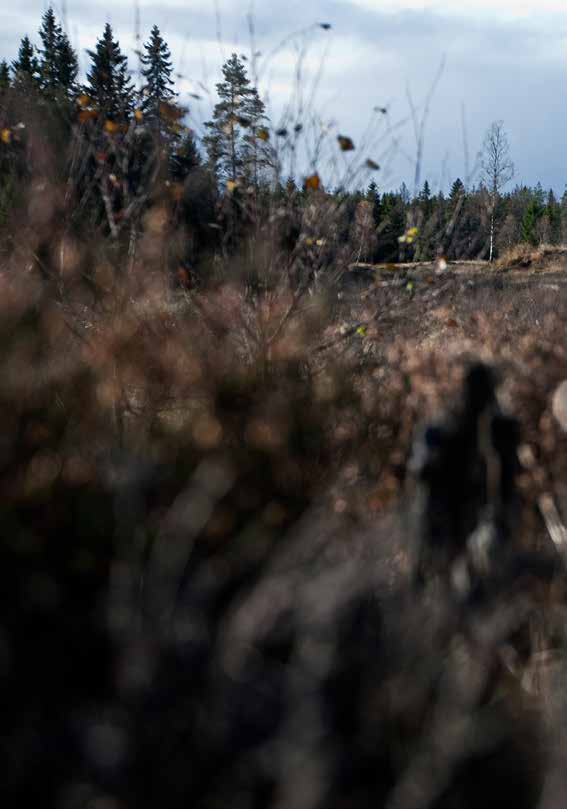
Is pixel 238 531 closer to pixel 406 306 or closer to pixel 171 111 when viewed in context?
pixel 171 111

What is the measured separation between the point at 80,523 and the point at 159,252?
241 cm

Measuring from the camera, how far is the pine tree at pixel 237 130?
6020mm

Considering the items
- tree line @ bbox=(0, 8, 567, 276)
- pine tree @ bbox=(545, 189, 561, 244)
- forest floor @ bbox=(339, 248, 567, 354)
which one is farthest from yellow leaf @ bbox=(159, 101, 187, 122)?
pine tree @ bbox=(545, 189, 561, 244)

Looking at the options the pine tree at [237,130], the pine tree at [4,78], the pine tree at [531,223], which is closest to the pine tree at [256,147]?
the pine tree at [237,130]

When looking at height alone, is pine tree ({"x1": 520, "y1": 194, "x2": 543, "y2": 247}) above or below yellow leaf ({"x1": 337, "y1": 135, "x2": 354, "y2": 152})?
above

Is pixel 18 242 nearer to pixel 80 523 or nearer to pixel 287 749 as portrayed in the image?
pixel 80 523

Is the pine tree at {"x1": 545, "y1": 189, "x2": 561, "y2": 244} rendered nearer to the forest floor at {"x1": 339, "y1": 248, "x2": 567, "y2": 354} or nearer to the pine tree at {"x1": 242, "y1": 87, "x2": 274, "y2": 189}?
the forest floor at {"x1": 339, "y1": 248, "x2": 567, "y2": 354}

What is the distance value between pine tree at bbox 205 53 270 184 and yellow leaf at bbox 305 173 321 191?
392mm

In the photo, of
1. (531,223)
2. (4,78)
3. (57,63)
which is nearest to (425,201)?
(57,63)

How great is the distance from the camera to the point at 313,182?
5.71 metres

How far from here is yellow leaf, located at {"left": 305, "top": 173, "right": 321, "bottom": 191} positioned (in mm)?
5711

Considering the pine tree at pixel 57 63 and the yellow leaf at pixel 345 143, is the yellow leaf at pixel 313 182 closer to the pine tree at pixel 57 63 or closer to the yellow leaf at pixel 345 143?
the yellow leaf at pixel 345 143

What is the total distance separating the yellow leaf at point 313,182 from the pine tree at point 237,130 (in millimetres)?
392

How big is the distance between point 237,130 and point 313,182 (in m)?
0.90
